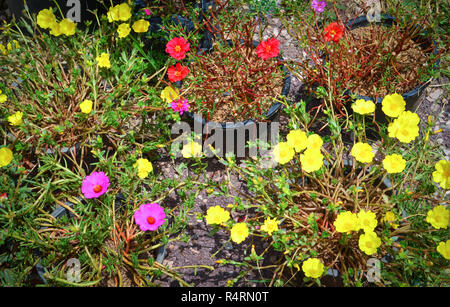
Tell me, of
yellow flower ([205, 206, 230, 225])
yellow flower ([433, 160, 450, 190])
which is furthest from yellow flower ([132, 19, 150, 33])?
yellow flower ([433, 160, 450, 190])

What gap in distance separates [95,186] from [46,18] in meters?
1.05

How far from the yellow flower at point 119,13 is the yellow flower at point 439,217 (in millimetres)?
1821

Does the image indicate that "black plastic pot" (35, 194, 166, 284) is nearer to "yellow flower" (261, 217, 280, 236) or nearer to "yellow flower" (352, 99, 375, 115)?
"yellow flower" (261, 217, 280, 236)

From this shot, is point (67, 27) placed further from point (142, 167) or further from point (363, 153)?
point (363, 153)

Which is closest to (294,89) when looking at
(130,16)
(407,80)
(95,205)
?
(407,80)

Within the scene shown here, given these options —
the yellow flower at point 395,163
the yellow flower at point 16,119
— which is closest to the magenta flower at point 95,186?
the yellow flower at point 16,119

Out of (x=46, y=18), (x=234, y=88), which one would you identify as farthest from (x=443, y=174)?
(x=46, y=18)

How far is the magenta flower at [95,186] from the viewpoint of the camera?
5.75 feet

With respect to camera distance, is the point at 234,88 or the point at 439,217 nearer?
the point at 439,217

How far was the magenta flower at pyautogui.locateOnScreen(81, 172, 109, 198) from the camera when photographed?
175cm

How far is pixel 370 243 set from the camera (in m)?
1.45

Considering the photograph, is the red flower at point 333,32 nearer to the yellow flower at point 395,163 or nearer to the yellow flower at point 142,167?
the yellow flower at point 395,163

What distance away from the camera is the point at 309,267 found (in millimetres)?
1512
